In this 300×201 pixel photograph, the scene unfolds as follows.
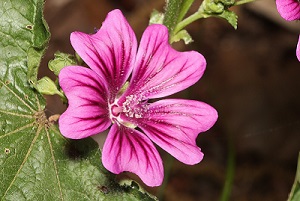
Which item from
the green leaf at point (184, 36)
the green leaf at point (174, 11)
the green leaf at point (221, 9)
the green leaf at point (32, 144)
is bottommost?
the green leaf at point (32, 144)

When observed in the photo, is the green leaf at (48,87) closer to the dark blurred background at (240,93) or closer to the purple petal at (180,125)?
the purple petal at (180,125)

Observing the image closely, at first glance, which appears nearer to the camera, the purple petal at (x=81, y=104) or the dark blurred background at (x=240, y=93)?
the purple petal at (x=81, y=104)

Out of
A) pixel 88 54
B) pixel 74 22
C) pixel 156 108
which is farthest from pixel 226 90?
pixel 88 54

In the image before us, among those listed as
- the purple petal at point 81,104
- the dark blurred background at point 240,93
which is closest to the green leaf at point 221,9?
the purple petal at point 81,104

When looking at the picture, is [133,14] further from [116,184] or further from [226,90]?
[116,184]

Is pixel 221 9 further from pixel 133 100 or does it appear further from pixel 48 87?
pixel 48 87
